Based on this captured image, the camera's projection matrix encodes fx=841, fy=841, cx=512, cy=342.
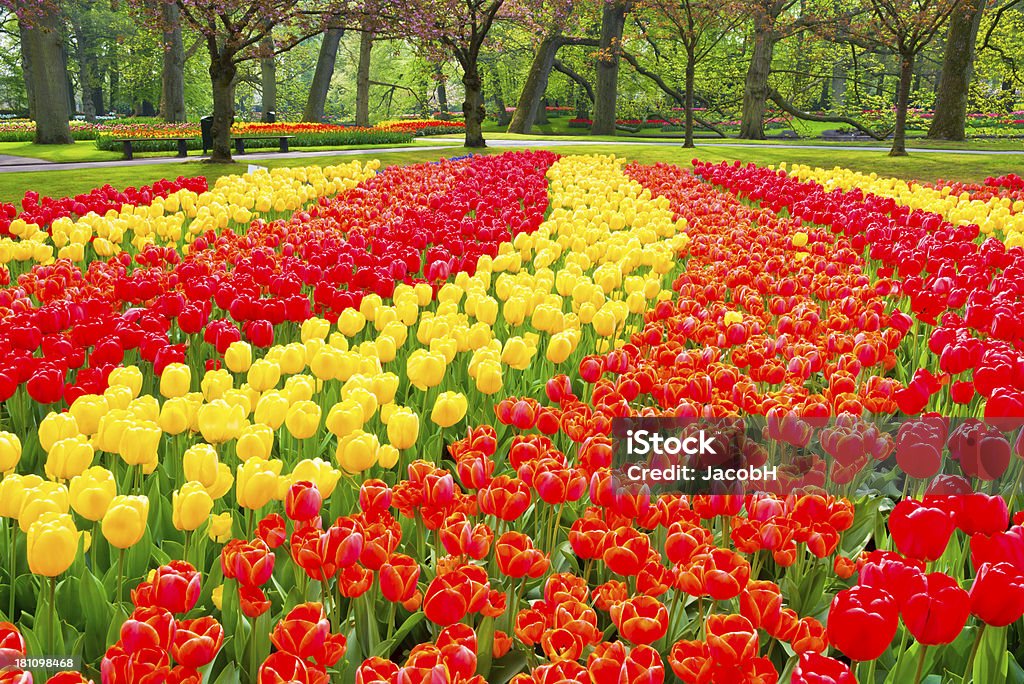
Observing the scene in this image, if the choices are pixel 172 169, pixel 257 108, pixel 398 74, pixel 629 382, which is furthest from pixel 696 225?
pixel 257 108

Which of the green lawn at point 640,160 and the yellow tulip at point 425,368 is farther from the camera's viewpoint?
the green lawn at point 640,160

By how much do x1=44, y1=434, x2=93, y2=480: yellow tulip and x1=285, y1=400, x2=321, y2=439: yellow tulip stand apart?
58cm

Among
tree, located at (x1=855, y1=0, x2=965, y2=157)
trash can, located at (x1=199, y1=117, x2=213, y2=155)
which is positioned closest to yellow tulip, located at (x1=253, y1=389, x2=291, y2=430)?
trash can, located at (x1=199, y1=117, x2=213, y2=155)

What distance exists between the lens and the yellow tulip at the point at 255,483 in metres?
2.21

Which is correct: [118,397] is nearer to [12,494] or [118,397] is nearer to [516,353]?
[12,494]

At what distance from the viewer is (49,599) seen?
1936 millimetres

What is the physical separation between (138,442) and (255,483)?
1.60ft

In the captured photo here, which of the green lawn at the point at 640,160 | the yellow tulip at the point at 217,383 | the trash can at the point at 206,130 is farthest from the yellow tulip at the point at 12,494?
the trash can at the point at 206,130

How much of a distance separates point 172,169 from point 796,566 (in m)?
16.1

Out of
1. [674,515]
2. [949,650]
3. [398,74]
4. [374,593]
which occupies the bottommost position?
[949,650]

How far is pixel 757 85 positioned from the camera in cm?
3225

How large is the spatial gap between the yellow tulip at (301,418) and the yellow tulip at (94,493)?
632mm

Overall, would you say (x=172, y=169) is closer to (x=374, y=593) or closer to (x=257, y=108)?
(x=374, y=593)

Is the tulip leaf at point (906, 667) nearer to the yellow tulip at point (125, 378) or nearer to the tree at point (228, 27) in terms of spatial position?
the yellow tulip at point (125, 378)
